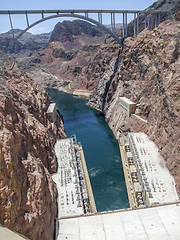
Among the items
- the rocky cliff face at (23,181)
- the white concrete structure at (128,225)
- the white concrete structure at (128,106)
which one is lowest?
the white concrete structure at (128,225)

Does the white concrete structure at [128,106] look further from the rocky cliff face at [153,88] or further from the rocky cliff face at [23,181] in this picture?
the rocky cliff face at [23,181]

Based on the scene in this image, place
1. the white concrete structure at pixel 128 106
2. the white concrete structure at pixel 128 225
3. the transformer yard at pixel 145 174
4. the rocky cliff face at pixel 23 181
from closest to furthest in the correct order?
the rocky cliff face at pixel 23 181 → the white concrete structure at pixel 128 225 → the transformer yard at pixel 145 174 → the white concrete structure at pixel 128 106

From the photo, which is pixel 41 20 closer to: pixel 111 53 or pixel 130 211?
pixel 111 53

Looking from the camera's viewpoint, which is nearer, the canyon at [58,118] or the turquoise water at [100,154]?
the canyon at [58,118]

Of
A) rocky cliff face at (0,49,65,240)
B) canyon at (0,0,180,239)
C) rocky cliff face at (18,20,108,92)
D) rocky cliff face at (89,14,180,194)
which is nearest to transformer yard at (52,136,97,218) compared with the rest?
canyon at (0,0,180,239)

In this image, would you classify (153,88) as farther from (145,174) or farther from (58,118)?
(58,118)

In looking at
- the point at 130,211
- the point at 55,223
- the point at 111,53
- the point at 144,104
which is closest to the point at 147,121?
the point at 144,104

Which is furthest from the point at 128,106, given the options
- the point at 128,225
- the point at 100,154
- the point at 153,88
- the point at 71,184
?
the point at 128,225

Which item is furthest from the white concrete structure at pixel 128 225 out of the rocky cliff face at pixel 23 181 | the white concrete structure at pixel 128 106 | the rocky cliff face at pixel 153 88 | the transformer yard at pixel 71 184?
the white concrete structure at pixel 128 106
